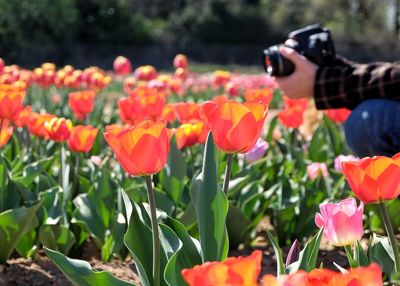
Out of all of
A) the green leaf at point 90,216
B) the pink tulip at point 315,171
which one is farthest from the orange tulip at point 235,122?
the pink tulip at point 315,171

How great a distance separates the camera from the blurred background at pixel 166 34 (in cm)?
2028

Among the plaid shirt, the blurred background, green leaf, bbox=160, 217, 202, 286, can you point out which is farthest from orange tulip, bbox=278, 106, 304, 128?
the blurred background

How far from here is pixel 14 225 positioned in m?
2.01

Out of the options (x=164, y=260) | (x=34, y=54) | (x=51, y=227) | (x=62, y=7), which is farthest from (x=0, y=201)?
(x=34, y=54)

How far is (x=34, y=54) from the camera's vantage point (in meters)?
20.3

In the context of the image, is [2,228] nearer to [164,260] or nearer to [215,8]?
[164,260]

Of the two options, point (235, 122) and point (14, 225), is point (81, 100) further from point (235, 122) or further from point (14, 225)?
point (235, 122)

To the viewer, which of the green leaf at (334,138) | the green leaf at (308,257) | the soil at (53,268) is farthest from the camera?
the green leaf at (334,138)

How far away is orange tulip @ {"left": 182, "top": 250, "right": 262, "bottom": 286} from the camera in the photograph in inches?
29.0

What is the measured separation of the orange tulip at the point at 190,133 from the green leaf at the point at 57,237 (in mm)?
487

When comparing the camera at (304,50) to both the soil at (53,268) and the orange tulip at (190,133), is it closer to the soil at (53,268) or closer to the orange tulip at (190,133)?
the orange tulip at (190,133)

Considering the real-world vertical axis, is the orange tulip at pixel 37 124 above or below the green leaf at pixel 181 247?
above

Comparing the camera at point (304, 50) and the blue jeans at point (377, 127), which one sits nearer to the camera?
the blue jeans at point (377, 127)

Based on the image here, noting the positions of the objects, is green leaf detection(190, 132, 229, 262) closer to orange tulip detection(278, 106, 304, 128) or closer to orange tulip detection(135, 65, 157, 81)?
orange tulip detection(278, 106, 304, 128)
